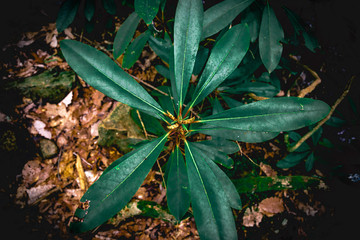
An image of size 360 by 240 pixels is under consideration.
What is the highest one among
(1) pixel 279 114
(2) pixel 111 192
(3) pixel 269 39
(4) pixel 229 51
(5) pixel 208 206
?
(3) pixel 269 39

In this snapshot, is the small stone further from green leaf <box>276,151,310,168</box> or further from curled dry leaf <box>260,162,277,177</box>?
green leaf <box>276,151,310,168</box>

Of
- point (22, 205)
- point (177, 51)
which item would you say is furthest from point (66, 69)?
point (177, 51)

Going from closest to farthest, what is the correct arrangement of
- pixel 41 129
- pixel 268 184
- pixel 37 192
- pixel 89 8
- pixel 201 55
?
pixel 201 55 → pixel 89 8 → pixel 268 184 → pixel 37 192 → pixel 41 129

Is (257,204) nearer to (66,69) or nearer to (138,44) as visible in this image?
(138,44)

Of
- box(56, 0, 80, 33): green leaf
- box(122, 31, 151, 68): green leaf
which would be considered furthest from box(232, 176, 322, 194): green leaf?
box(56, 0, 80, 33): green leaf

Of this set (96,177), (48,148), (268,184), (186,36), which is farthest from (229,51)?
(48,148)

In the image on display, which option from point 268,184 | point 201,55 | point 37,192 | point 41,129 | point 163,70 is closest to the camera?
point 201,55

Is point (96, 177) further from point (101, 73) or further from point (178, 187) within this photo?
point (101, 73)

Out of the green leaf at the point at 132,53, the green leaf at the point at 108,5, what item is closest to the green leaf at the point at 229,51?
the green leaf at the point at 132,53
